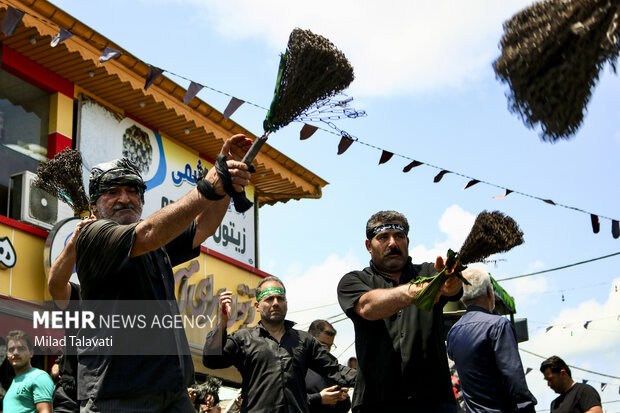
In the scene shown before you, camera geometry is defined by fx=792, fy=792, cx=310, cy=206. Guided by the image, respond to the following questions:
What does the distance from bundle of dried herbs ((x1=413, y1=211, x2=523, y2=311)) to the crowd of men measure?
0.08 metres

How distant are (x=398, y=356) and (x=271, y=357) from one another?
149cm

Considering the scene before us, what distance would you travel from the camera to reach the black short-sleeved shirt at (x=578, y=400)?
7.90 m

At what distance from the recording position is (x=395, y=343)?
15.0 feet

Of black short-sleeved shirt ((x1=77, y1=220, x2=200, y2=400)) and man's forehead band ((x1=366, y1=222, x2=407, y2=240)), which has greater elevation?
man's forehead band ((x1=366, y1=222, x2=407, y2=240))

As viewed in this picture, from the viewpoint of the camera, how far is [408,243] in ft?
16.5

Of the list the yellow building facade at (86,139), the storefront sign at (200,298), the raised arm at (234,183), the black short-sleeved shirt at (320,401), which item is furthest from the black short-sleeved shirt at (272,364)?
the storefront sign at (200,298)

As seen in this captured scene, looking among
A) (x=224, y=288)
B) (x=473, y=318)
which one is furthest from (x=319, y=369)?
(x=224, y=288)

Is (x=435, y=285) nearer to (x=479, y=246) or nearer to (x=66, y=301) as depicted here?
(x=479, y=246)

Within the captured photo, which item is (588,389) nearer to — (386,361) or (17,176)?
(386,361)

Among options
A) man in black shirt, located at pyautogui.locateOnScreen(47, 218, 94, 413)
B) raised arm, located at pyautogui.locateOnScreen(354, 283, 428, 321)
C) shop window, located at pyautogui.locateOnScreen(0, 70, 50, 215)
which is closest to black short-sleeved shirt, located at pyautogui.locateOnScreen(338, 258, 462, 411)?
raised arm, located at pyautogui.locateOnScreen(354, 283, 428, 321)

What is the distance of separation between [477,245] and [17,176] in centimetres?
851

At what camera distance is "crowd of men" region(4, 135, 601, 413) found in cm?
353

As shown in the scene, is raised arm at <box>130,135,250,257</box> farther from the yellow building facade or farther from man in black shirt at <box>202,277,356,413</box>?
the yellow building facade

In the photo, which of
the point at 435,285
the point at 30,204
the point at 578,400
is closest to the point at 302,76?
the point at 435,285
